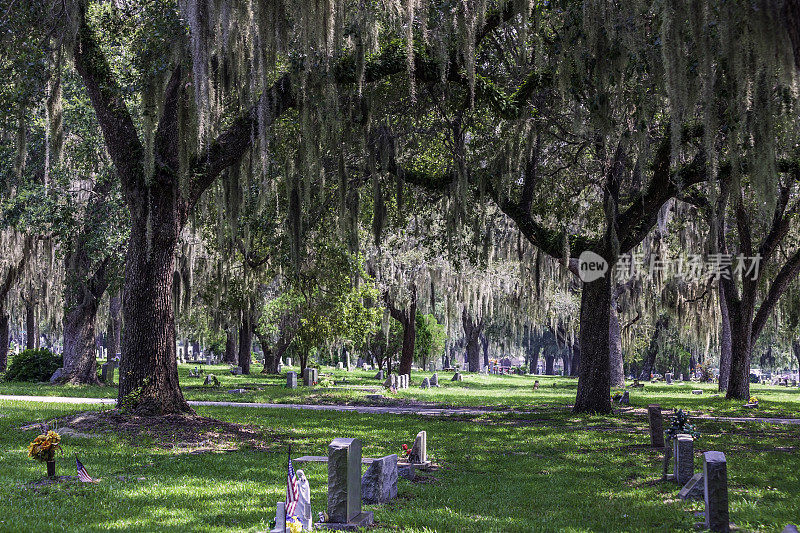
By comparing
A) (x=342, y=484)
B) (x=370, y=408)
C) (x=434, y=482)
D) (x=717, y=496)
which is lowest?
(x=370, y=408)

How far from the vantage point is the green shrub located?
90.8ft

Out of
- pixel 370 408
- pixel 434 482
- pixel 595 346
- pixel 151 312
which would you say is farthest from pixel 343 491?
pixel 370 408

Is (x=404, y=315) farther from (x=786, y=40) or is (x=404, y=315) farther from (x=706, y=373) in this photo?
(x=706, y=373)

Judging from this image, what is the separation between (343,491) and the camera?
662 centimetres

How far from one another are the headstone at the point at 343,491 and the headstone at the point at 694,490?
149 inches

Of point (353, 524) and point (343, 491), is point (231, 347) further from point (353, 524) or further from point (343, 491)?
point (353, 524)

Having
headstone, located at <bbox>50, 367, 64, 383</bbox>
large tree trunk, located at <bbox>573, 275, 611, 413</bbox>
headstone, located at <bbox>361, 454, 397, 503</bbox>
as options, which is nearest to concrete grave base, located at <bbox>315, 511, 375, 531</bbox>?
headstone, located at <bbox>361, 454, 397, 503</bbox>

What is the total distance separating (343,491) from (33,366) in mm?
25229

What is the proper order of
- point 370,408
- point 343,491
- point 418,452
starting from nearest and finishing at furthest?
point 343,491 → point 418,452 → point 370,408

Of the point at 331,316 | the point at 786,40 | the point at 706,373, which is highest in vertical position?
the point at 786,40

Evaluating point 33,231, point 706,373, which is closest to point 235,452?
point 33,231

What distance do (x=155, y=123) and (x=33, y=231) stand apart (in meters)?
11.5

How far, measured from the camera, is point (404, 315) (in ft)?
106

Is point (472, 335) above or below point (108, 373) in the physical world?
above
